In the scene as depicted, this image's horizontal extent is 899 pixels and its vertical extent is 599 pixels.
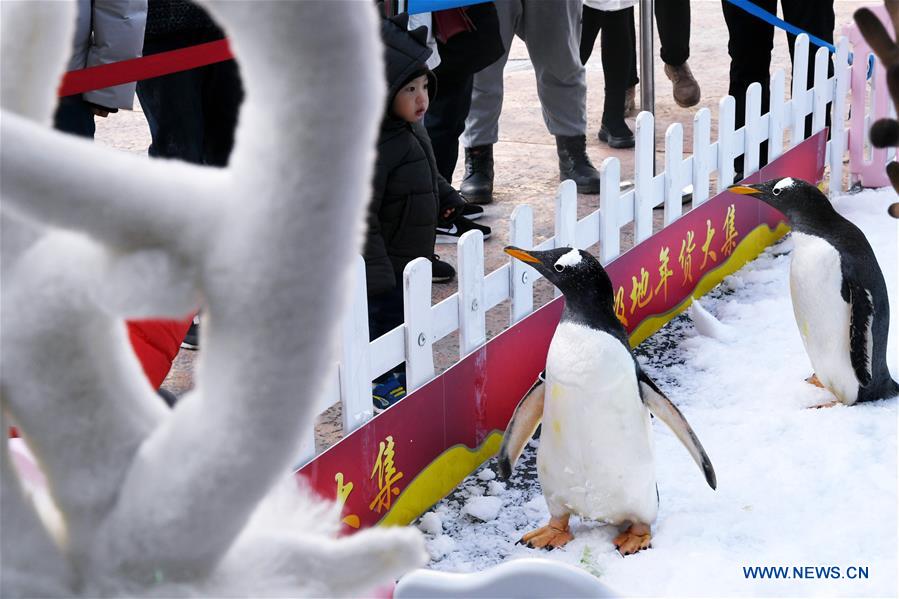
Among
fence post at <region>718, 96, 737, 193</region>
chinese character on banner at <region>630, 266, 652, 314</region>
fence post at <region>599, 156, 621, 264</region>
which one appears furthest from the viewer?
fence post at <region>718, 96, 737, 193</region>

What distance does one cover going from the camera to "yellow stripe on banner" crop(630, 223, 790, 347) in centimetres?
397

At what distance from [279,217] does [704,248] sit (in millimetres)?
3812

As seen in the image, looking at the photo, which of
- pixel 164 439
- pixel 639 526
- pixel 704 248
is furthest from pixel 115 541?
pixel 704 248

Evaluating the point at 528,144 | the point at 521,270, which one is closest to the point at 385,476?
the point at 521,270

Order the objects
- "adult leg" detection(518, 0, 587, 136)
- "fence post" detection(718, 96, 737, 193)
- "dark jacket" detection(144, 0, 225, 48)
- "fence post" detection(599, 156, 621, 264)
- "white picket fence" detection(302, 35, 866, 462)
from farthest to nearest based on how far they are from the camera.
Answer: "adult leg" detection(518, 0, 587, 136) < "fence post" detection(718, 96, 737, 193) < "fence post" detection(599, 156, 621, 264) < "dark jacket" detection(144, 0, 225, 48) < "white picket fence" detection(302, 35, 866, 462)

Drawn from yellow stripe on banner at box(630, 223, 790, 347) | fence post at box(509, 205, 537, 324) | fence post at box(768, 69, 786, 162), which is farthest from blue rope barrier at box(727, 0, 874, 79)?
fence post at box(509, 205, 537, 324)

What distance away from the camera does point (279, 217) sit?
668mm

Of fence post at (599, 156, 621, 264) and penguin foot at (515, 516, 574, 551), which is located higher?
fence post at (599, 156, 621, 264)

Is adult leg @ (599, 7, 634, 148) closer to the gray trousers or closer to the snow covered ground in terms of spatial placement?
the gray trousers

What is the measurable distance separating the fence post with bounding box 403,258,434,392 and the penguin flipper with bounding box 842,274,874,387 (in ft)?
3.93

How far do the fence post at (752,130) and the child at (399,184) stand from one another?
1656mm

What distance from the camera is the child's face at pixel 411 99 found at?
340cm

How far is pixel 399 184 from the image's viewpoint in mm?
3453

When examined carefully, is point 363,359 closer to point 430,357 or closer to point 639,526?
point 430,357
